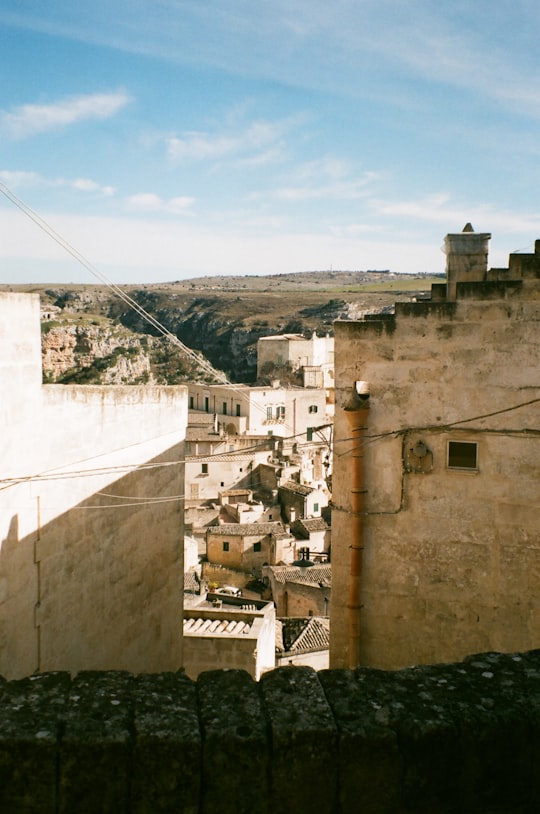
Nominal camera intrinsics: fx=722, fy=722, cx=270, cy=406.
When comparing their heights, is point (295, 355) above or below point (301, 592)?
above

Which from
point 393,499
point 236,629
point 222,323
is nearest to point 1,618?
point 393,499

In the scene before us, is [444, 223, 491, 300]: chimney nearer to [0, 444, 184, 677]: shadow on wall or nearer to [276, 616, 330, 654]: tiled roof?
[0, 444, 184, 677]: shadow on wall

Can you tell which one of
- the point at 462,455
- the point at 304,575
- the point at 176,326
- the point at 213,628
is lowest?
the point at 304,575

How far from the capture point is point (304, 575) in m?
35.5

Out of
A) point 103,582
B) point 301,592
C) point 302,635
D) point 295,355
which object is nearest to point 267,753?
point 103,582

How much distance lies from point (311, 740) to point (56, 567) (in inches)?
190

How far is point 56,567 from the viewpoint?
7152 millimetres

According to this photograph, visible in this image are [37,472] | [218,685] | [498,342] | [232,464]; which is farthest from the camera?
[232,464]

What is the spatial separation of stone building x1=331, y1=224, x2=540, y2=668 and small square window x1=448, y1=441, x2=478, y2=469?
12mm

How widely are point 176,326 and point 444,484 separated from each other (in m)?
135

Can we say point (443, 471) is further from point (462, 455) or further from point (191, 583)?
point (191, 583)

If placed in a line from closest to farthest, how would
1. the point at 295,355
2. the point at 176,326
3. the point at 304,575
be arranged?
the point at 304,575 → the point at 295,355 → the point at 176,326

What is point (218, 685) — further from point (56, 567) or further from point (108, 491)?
point (108, 491)

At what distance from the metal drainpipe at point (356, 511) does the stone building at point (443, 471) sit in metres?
0.01
